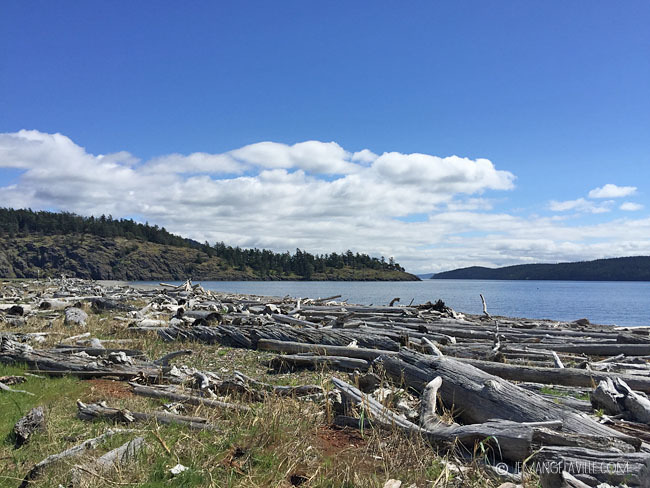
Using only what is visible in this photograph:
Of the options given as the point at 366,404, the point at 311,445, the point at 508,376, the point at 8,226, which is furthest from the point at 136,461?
the point at 8,226

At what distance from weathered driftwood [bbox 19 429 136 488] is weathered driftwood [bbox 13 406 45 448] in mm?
961

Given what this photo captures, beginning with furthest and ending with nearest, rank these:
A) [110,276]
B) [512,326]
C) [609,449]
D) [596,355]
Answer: [110,276]
[512,326]
[596,355]
[609,449]

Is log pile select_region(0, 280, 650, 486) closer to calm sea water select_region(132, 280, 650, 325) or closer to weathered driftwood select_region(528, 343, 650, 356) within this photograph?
weathered driftwood select_region(528, 343, 650, 356)

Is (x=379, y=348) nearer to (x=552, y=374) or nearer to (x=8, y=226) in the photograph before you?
(x=552, y=374)

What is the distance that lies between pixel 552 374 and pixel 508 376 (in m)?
0.94

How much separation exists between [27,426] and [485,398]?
256 inches

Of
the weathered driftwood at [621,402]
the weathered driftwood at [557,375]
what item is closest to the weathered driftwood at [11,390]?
the weathered driftwood at [557,375]

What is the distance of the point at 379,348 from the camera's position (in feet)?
40.5

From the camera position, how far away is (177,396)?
7707 mm

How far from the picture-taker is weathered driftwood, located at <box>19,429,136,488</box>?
478 cm

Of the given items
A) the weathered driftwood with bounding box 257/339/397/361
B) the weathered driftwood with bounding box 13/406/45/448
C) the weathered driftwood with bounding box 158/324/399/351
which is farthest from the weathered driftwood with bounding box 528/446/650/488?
the weathered driftwood with bounding box 158/324/399/351

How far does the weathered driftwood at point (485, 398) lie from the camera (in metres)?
5.56

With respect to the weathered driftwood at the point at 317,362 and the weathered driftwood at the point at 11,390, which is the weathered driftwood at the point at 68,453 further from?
the weathered driftwood at the point at 317,362

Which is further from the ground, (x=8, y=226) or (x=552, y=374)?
(x=8, y=226)
